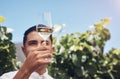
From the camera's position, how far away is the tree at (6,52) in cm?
737

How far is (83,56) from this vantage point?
321 inches

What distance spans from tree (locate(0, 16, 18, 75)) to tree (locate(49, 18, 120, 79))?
3.90ft

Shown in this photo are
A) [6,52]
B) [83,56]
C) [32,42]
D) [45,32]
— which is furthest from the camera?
[83,56]

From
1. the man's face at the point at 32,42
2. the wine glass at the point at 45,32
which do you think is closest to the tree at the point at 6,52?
the man's face at the point at 32,42

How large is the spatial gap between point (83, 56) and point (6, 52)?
68.9 inches

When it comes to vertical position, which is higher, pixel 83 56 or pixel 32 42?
pixel 32 42

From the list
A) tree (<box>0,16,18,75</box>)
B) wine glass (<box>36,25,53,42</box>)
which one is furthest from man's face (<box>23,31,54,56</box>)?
tree (<box>0,16,18,75</box>)

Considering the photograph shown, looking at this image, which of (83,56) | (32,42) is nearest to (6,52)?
(83,56)

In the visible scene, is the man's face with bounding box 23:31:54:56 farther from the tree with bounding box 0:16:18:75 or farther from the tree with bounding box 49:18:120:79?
the tree with bounding box 49:18:120:79

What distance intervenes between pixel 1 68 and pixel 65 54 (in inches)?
63.4

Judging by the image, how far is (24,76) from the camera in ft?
9.66

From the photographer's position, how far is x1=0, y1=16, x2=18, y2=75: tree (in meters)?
7.37

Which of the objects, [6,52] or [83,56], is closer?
[6,52]

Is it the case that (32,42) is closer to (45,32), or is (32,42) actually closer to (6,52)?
(45,32)
